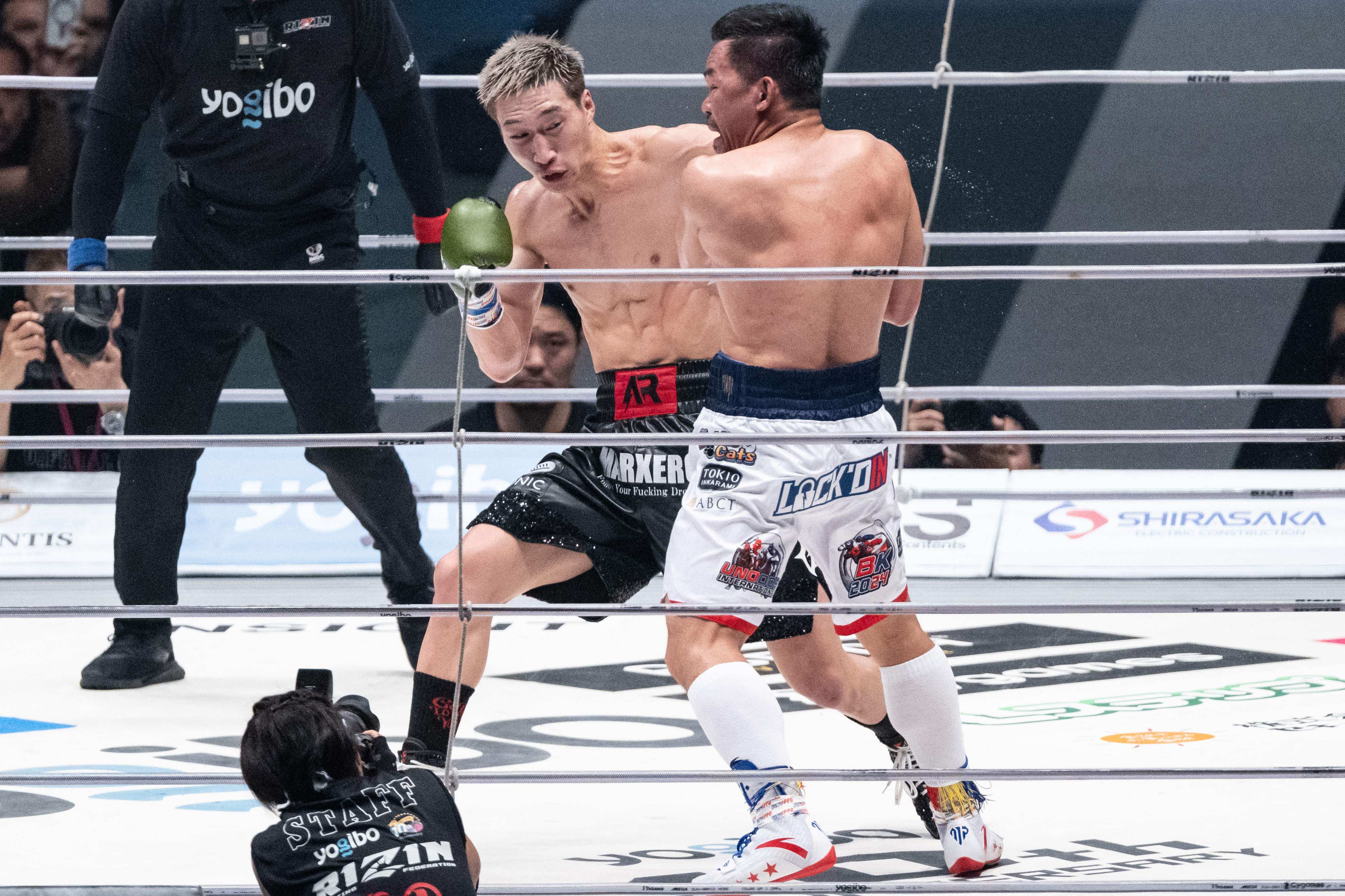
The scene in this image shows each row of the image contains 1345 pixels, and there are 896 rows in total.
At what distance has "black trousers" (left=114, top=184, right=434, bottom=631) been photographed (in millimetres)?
3150

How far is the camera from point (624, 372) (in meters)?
2.55

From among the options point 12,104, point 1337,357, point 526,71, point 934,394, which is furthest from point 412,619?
point 1337,357

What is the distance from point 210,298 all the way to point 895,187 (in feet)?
5.47

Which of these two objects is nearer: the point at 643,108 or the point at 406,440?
the point at 406,440

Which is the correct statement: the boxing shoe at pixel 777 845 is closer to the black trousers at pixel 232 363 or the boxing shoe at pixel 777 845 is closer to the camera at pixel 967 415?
the black trousers at pixel 232 363

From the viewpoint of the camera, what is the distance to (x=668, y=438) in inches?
68.0

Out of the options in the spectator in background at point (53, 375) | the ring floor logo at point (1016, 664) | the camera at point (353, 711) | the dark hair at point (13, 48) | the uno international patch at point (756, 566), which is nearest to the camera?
the camera at point (353, 711)

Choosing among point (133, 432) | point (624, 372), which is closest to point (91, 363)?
point (133, 432)

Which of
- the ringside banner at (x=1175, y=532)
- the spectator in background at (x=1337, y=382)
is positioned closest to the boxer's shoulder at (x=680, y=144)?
the ringside banner at (x=1175, y=532)

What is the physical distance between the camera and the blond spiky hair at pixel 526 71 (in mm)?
2457

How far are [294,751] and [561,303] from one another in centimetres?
428

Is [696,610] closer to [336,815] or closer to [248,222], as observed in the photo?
[336,815]

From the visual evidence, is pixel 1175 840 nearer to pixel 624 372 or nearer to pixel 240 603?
pixel 624 372

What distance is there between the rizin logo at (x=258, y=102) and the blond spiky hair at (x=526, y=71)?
0.69 m
